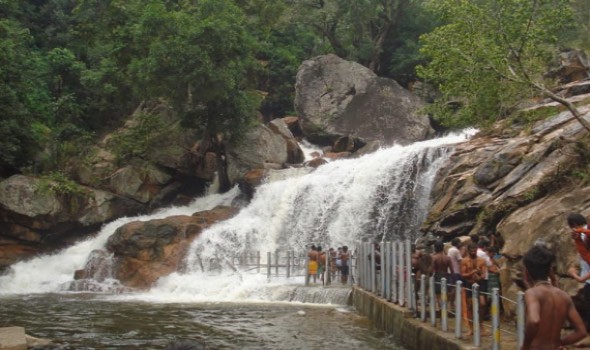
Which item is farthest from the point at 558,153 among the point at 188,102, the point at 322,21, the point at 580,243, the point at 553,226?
the point at 322,21

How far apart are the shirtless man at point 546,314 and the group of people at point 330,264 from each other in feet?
45.8

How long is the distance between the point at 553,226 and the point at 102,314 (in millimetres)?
11408

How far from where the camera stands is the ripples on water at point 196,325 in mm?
12141

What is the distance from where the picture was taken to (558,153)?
14102 millimetres

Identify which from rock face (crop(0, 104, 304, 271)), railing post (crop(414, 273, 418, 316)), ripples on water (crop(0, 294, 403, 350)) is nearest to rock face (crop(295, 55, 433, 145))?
rock face (crop(0, 104, 304, 271))

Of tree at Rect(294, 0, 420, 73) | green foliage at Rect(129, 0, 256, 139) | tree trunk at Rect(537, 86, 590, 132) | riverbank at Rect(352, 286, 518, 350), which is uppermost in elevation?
tree at Rect(294, 0, 420, 73)

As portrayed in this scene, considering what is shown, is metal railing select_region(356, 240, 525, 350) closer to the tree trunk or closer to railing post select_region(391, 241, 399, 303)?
railing post select_region(391, 241, 399, 303)

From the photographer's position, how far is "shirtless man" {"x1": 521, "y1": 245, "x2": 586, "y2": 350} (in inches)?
189

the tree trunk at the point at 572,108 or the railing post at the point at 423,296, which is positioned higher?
the tree trunk at the point at 572,108

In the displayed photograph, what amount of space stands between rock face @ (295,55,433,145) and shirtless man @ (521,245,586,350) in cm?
2937

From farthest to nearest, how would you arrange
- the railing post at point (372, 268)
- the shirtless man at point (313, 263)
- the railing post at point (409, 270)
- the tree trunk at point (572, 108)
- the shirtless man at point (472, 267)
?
1. the shirtless man at point (313, 263)
2. the railing post at point (372, 268)
3. the tree trunk at point (572, 108)
4. the railing post at point (409, 270)
5. the shirtless man at point (472, 267)

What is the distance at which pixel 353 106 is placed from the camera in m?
36.2

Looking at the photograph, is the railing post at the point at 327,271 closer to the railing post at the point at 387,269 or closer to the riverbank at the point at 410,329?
the riverbank at the point at 410,329

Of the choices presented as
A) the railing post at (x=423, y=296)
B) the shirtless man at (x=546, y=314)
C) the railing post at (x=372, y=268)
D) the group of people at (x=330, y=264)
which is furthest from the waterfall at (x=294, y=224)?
the shirtless man at (x=546, y=314)
